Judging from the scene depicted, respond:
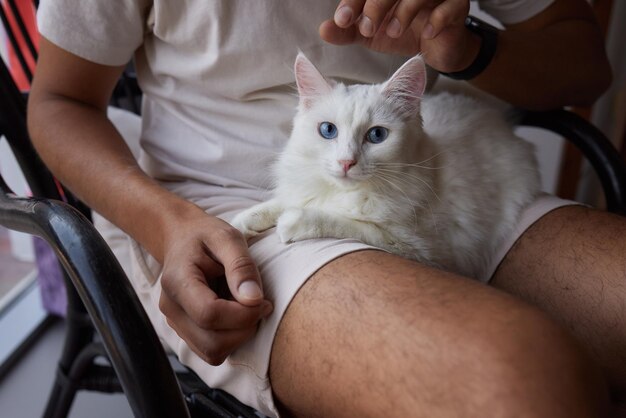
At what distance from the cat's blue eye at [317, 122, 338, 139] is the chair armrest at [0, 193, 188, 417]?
38cm

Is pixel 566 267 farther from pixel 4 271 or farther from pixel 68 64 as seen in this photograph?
pixel 4 271

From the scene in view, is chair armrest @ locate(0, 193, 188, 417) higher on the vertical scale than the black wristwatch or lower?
lower

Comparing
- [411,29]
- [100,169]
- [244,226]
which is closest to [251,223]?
[244,226]

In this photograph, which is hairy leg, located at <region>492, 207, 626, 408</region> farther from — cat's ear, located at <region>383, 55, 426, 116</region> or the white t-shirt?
the white t-shirt

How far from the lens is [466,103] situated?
105cm

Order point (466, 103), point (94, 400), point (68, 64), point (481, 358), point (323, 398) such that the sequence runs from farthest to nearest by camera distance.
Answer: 1. point (94, 400)
2. point (466, 103)
3. point (68, 64)
4. point (323, 398)
5. point (481, 358)

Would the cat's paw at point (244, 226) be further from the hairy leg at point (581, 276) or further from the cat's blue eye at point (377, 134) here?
the hairy leg at point (581, 276)

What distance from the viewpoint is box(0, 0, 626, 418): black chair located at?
0.52 metres

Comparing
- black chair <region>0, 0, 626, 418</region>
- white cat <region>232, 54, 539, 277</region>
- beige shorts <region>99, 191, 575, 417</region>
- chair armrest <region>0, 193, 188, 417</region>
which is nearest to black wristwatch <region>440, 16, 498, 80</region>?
white cat <region>232, 54, 539, 277</region>

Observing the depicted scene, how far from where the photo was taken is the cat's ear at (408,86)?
0.80 meters

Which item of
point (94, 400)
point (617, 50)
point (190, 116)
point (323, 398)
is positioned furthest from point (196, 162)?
point (617, 50)

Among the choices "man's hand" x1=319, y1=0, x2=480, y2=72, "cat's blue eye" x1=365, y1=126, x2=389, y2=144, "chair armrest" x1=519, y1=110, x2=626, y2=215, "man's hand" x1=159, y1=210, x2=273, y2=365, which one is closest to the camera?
"man's hand" x1=159, y1=210, x2=273, y2=365

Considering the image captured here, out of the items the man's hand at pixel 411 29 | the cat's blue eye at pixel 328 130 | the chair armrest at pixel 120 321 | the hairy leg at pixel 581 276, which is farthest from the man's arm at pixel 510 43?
the chair armrest at pixel 120 321

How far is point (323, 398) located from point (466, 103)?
662 millimetres
